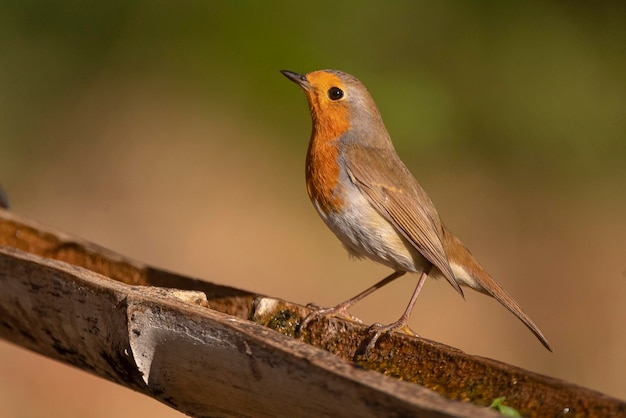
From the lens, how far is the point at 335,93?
3.95 metres

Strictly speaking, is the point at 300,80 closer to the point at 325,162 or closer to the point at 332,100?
the point at 332,100

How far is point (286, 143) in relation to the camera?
24.4 ft

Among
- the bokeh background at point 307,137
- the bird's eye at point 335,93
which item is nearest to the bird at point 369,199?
the bird's eye at point 335,93

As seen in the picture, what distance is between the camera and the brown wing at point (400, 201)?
370 cm

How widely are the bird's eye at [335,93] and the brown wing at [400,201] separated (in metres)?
0.24

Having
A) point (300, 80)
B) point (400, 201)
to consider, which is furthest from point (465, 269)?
point (300, 80)

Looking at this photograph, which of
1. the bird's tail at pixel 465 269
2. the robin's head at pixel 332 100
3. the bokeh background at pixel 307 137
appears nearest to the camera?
the bird's tail at pixel 465 269

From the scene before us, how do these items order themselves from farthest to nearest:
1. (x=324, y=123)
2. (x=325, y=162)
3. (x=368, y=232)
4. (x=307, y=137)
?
1. (x=307, y=137)
2. (x=324, y=123)
3. (x=325, y=162)
4. (x=368, y=232)

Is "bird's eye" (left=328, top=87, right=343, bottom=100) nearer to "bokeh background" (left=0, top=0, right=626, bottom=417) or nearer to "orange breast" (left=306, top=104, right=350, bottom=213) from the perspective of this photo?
"orange breast" (left=306, top=104, right=350, bottom=213)

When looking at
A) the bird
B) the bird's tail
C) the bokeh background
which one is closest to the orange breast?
the bird

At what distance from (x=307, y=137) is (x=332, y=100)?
350cm

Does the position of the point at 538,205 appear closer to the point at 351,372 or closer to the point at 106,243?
the point at 106,243

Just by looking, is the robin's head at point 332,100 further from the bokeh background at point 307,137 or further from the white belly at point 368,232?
the bokeh background at point 307,137

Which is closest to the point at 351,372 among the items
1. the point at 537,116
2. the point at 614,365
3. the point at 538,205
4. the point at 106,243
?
the point at 614,365
